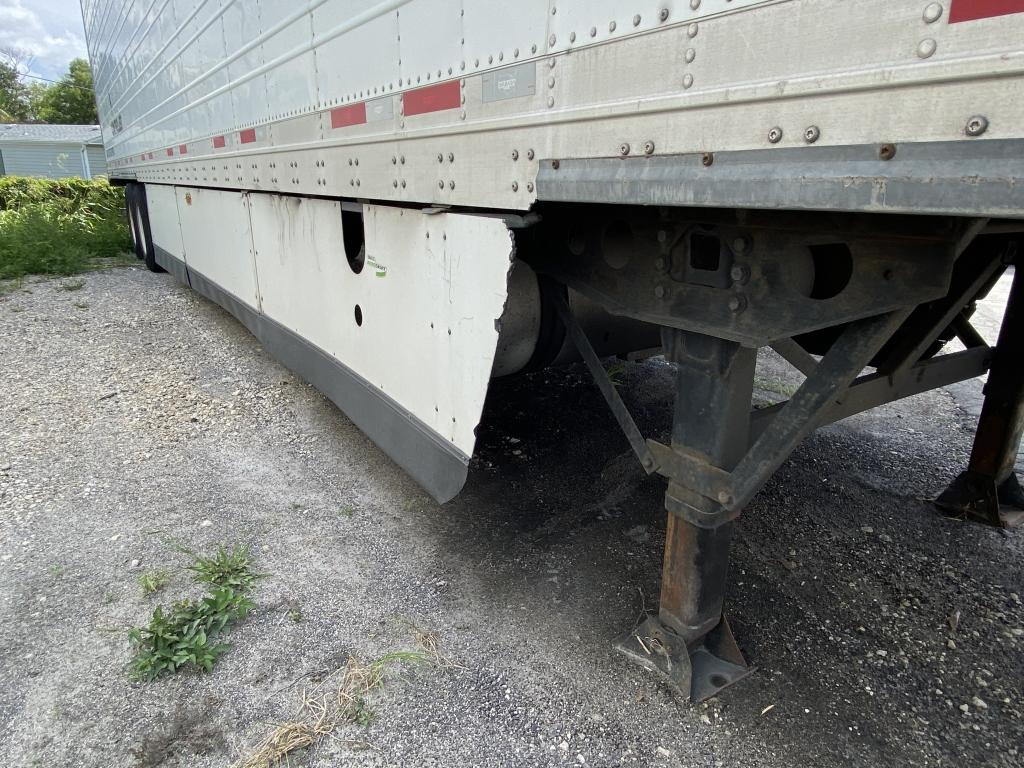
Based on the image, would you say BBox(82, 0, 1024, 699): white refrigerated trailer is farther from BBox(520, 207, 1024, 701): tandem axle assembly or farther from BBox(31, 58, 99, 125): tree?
BBox(31, 58, 99, 125): tree

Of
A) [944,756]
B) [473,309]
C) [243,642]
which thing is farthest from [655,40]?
[243,642]

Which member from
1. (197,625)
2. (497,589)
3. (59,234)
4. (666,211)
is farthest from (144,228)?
(666,211)

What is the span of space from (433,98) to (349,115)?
78 centimetres

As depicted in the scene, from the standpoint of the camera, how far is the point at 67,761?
1.92 meters

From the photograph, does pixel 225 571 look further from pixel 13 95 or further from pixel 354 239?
pixel 13 95

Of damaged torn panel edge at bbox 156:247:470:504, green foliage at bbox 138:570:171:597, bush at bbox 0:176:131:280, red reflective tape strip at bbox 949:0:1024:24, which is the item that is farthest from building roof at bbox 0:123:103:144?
red reflective tape strip at bbox 949:0:1024:24

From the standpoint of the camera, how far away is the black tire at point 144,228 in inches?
378

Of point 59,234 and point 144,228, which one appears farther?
point 59,234

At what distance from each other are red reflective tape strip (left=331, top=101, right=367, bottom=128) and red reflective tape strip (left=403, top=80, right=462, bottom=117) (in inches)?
15.6

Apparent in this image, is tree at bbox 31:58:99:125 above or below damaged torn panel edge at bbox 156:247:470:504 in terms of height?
above

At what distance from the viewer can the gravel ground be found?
2002mm

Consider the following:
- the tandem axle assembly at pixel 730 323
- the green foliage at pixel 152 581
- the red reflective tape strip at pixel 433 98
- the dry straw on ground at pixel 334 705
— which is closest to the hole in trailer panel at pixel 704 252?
the tandem axle assembly at pixel 730 323

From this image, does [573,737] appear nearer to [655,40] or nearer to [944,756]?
[944,756]

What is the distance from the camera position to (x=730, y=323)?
1.76m
